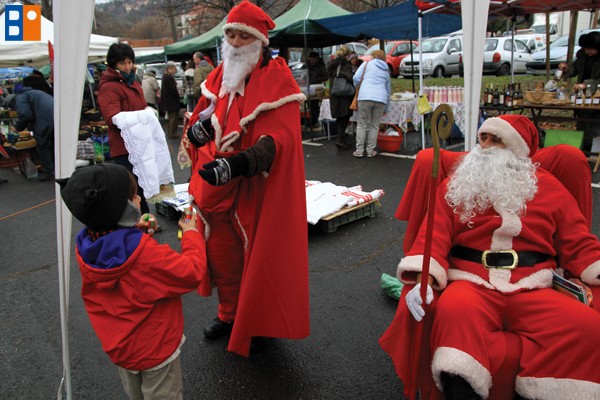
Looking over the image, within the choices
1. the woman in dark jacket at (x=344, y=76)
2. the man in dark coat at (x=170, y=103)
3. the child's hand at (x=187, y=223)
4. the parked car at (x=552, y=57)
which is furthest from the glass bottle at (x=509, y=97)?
the parked car at (x=552, y=57)

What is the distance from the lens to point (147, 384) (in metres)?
2.04

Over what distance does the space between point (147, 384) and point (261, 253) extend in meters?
0.88

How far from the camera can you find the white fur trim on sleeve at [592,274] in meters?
2.17

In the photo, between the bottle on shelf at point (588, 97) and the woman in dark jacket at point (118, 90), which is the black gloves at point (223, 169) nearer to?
the woman in dark jacket at point (118, 90)

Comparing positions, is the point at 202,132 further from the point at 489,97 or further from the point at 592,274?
the point at 489,97

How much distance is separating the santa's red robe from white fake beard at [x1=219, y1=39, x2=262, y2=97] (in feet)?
0.17

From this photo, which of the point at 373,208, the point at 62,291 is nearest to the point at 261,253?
the point at 62,291

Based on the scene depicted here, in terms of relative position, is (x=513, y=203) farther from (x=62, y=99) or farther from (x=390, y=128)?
(x=390, y=128)

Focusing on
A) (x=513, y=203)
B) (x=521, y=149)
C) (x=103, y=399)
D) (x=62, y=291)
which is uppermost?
(x=521, y=149)

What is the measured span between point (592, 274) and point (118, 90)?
4252mm

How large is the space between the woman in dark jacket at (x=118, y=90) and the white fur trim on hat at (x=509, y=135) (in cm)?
346

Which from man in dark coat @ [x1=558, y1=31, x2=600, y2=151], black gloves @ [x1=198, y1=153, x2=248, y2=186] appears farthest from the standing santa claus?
man in dark coat @ [x1=558, y1=31, x2=600, y2=151]

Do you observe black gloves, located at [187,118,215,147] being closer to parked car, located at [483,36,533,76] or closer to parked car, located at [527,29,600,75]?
parked car, located at [527,29,600,75]

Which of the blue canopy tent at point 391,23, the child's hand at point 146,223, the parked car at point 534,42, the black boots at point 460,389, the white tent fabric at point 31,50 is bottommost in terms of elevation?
the black boots at point 460,389
